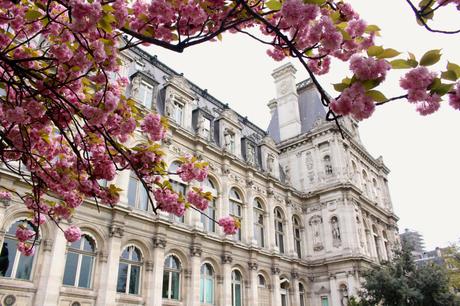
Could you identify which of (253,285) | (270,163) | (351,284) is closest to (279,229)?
(270,163)

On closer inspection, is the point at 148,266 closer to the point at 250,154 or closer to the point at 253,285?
the point at 253,285

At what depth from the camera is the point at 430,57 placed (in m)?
3.07

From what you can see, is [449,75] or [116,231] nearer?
[449,75]

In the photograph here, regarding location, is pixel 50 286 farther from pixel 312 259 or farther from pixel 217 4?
pixel 312 259

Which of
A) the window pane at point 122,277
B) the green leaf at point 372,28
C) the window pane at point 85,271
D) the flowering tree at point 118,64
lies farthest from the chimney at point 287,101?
the green leaf at point 372,28

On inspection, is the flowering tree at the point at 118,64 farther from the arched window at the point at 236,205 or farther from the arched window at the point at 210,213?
the arched window at the point at 236,205

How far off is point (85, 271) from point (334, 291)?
1717 centimetres

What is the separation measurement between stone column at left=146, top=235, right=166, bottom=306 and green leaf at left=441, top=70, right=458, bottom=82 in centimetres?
1489

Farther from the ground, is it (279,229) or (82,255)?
(279,229)

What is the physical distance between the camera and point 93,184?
5.93m

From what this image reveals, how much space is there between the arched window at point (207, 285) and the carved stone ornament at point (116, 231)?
555 cm

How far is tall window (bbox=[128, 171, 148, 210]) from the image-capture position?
16625 mm

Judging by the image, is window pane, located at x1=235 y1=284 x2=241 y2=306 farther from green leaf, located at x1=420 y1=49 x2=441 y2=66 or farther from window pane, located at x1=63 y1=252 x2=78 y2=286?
green leaf, located at x1=420 y1=49 x2=441 y2=66

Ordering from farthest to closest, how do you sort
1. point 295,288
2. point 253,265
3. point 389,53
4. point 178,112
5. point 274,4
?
point 295,288, point 253,265, point 178,112, point 274,4, point 389,53
